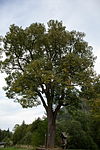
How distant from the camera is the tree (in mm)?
28781

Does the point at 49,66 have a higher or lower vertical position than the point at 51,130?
higher

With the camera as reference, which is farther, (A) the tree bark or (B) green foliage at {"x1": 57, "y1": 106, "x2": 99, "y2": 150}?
(B) green foliage at {"x1": 57, "y1": 106, "x2": 99, "y2": 150}

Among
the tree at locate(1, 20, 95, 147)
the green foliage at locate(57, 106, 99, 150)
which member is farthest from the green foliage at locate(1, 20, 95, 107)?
the green foliage at locate(57, 106, 99, 150)

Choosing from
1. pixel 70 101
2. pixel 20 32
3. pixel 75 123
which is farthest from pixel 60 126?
pixel 20 32

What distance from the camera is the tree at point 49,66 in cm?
2878

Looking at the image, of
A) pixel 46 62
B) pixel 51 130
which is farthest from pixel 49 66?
pixel 51 130

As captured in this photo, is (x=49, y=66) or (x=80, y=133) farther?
(x=80, y=133)

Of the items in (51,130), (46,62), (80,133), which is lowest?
(51,130)

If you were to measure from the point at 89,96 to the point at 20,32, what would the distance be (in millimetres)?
11336

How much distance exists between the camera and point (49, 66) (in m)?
29.5

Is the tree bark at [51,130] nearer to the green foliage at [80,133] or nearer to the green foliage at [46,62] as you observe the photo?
the green foliage at [46,62]

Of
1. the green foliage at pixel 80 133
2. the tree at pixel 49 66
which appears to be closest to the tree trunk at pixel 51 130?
the tree at pixel 49 66

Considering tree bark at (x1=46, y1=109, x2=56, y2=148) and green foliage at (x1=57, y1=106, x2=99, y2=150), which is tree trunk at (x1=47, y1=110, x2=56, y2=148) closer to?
tree bark at (x1=46, y1=109, x2=56, y2=148)

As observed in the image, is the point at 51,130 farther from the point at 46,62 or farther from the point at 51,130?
the point at 46,62
